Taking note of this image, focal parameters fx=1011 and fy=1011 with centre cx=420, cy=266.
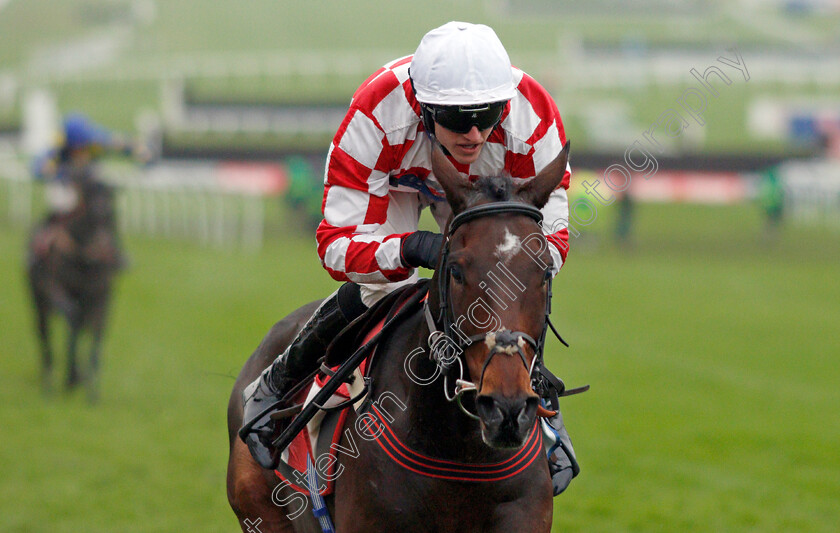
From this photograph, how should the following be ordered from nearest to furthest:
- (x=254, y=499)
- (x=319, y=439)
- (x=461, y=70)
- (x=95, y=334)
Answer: (x=461, y=70), (x=319, y=439), (x=254, y=499), (x=95, y=334)

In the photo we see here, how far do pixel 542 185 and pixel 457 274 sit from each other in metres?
0.33

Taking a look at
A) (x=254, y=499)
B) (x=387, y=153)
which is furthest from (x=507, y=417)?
(x=254, y=499)

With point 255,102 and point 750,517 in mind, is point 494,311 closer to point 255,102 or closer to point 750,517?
point 750,517

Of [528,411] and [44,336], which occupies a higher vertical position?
[528,411]

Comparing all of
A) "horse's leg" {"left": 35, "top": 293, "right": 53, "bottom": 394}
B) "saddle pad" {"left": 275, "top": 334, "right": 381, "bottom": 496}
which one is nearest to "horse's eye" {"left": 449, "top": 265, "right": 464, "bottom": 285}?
"saddle pad" {"left": 275, "top": 334, "right": 381, "bottom": 496}

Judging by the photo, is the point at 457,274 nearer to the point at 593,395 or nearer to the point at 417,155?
the point at 417,155

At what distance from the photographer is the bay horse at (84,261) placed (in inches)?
331

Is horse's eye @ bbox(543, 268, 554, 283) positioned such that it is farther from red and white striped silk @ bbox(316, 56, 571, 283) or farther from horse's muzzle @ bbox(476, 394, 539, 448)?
red and white striped silk @ bbox(316, 56, 571, 283)

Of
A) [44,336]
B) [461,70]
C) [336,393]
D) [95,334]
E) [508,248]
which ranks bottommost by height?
[44,336]

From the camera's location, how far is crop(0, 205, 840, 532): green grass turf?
6062 millimetres

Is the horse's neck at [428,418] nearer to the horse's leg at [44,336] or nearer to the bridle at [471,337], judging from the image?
the bridle at [471,337]

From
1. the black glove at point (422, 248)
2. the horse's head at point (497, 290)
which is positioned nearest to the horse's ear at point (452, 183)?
the horse's head at point (497, 290)

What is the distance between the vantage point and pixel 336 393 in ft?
10.0

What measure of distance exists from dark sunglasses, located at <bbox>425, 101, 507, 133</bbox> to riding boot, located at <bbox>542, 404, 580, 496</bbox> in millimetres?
960
